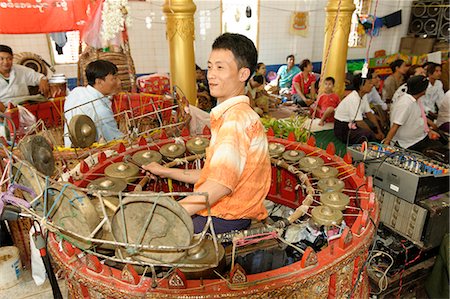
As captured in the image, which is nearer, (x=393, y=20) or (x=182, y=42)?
(x=182, y=42)

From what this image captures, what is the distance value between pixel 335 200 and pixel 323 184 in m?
0.29

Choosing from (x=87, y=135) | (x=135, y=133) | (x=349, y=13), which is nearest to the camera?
(x=87, y=135)

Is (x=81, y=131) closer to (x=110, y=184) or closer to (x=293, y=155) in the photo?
(x=110, y=184)

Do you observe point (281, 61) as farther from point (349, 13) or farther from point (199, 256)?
point (199, 256)

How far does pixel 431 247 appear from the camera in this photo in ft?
12.6

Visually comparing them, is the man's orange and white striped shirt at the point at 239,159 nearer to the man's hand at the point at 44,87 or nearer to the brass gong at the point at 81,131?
the brass gong at the point at 81,131

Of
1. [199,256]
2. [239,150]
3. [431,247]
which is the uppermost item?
[239,150]

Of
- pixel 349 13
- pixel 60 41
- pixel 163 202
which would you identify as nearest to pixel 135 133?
pixel 163 202

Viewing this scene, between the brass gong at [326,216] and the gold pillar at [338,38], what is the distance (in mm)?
5565

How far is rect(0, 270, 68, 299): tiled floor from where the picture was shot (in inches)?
128

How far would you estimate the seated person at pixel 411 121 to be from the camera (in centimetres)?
487

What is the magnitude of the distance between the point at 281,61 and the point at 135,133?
8.30 m

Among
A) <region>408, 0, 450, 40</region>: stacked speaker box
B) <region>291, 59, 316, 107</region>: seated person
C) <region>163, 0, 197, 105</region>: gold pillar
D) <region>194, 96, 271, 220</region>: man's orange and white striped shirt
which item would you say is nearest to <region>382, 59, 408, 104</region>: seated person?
<region>291, 59, 316, 107</region>: seated person

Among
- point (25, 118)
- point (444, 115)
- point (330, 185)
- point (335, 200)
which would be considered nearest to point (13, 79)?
point (25, 118)
